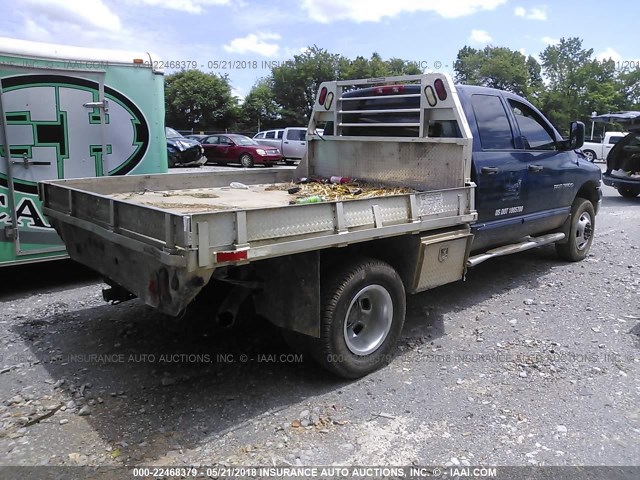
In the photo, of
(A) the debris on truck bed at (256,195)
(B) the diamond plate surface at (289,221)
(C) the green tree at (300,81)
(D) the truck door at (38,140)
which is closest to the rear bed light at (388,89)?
(A) the debris on truck bed at (256,195)

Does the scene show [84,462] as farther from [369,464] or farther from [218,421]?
[369,464]

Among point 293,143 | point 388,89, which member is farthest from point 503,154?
point 293,143

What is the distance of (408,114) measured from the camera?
547 centimetres

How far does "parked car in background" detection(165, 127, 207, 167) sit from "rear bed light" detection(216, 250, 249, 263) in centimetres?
1778

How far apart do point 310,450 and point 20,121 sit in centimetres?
452

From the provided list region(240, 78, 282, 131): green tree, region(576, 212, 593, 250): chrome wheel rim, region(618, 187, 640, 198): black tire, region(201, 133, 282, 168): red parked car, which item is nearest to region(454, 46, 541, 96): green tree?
region(240, 78, 282, 131): green tree

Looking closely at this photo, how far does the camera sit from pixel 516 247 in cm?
589

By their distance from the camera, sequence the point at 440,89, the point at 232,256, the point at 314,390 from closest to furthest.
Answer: the point at 232,256, the point at 314,390, the point at 440,89

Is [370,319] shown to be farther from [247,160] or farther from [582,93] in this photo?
[582,93]

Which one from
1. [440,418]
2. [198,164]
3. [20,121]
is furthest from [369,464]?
[198,164]

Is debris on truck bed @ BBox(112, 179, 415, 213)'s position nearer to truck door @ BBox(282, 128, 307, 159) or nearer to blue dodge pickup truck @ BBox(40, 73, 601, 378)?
blue dodge pickup truck @ BBox(40, 73, 601, 378)

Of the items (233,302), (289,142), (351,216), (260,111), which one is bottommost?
(233,302)

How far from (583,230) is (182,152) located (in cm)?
1577

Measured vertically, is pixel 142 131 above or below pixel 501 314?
above
